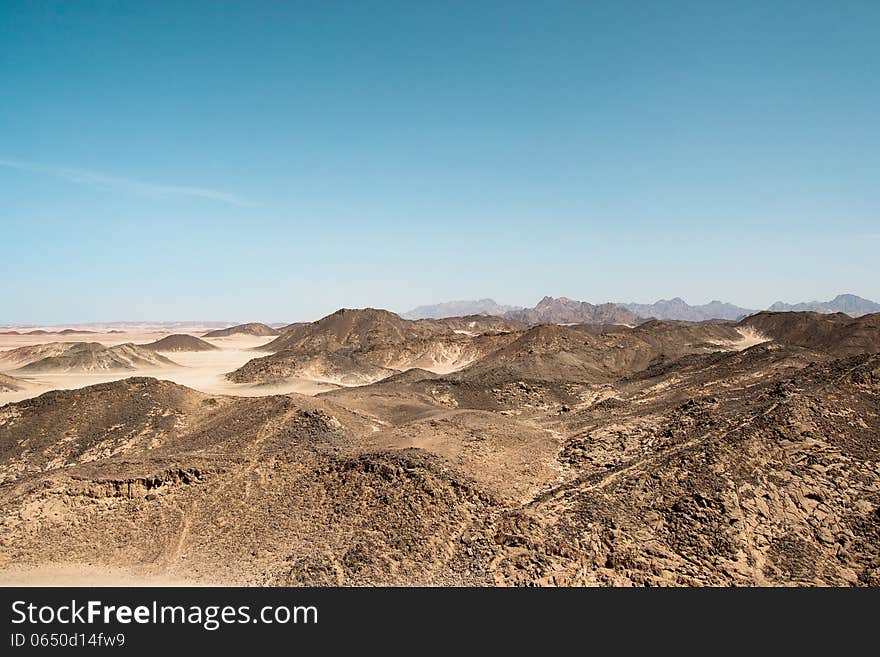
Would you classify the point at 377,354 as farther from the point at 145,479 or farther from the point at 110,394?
the point at 145,479

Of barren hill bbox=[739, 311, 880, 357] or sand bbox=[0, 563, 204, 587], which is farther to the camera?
barren hill bbox=[739, 311, 880, 357]

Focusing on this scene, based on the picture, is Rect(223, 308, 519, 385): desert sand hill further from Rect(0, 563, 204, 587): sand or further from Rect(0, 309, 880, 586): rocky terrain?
Rect(0, 563, 204, 587): sand

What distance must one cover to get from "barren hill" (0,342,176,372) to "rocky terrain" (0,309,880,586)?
36.4m

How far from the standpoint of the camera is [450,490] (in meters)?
14.3

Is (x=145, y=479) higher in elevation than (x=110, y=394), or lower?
lower

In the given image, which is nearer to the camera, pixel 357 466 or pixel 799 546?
pixel 799 546

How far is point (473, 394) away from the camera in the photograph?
32188mm

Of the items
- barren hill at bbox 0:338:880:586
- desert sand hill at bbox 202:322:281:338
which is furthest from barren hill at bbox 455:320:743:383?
desert sand hill at bbox 202:322:281:338

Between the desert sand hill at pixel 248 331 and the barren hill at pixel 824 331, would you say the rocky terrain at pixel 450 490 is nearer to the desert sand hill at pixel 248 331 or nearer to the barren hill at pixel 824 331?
the barren hill at pixel 824 331

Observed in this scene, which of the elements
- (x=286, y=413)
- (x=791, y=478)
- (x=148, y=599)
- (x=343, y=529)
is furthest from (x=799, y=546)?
(x=286, y=413)

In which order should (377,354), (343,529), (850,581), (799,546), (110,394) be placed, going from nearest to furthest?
(850,581), (799,546), (343,529), (110,394), (377,354)

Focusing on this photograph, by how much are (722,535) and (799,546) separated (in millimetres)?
1602

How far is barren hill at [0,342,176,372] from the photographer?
2126 inches

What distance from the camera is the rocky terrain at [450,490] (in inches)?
460
